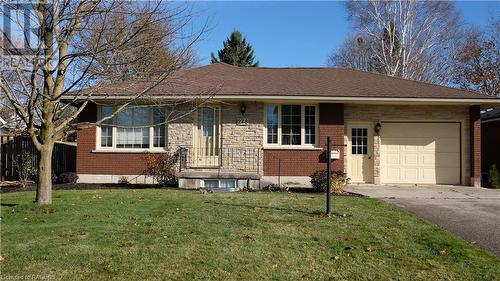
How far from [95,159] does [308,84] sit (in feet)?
25.5

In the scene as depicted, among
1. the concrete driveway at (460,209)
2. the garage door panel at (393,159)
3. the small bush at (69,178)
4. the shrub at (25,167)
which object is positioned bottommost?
the concrete driveway at (460,209)

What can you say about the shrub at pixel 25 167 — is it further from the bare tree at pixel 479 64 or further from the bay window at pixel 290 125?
the bare tree at pixel 479 64

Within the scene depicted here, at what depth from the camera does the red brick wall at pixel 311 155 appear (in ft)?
52.0

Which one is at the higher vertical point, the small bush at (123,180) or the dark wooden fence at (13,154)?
the dark wooden fence at (13,154)

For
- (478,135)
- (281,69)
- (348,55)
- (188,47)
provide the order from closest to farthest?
1. (188,47)
2. (478,135)
3. (281,69)
4. (348,55)

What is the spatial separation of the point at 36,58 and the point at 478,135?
1385 centimetres

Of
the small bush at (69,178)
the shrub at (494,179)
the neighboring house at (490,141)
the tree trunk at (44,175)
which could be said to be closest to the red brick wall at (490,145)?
the neighboring house at (490,141)

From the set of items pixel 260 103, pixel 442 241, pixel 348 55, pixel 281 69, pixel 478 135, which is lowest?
pixel 442 241

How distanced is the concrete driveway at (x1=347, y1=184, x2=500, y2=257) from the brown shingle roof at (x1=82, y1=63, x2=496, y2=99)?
3.36 m

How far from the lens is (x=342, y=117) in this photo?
15977 millimetres

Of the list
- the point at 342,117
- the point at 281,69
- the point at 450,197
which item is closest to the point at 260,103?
the point at 342,117

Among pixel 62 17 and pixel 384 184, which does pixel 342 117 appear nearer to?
pixel 384 184

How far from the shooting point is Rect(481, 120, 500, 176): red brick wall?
18.8m

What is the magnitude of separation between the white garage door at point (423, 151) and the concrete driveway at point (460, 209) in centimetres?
142
